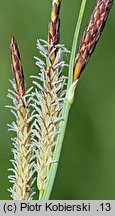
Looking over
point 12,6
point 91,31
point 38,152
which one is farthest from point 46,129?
point 12,6

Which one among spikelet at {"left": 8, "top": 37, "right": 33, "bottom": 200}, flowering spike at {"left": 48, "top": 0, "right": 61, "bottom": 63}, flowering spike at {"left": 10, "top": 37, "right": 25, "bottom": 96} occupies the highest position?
flowering spike at {"left": 48, "top": 0, "right": 61, "bottom": 63}

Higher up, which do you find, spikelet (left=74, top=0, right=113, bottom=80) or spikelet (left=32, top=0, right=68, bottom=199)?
spikelet (left=74, top=0, right=113, bottom=80)

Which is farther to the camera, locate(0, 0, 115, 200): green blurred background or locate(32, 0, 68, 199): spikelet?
locate(0, 0, 115, 200): green blurred background

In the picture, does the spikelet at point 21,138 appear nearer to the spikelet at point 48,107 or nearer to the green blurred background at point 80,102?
the spikelet at point 48,107

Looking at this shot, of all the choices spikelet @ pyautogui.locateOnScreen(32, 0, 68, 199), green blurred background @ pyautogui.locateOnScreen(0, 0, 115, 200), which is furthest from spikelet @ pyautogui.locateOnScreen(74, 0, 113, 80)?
green blurred background @ pyautogui.locateOnScreen(0, 0, 115, 200)

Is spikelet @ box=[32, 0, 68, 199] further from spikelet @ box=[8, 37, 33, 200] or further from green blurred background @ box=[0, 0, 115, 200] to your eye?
green blurred background @ box=[0, 0, 115, 200]

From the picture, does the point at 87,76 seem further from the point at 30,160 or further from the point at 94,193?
the point at 30,160

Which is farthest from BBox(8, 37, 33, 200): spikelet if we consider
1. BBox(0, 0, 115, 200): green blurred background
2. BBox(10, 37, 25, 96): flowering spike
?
BBox(0, 0, 115, 200): green blurred background
